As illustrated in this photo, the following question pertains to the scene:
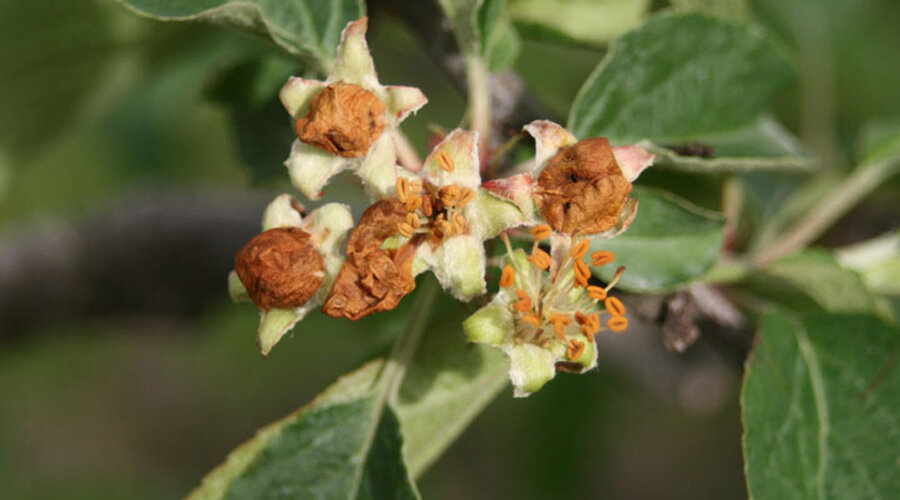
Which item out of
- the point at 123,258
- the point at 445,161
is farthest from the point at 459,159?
the point at 123,258

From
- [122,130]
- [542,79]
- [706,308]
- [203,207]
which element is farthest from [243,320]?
[706,308]

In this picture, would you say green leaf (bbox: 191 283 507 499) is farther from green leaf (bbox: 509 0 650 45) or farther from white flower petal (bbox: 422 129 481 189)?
green leaf (bbox: 509 0 650 45)

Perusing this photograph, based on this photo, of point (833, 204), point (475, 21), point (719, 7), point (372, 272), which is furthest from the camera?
point (833, 204)

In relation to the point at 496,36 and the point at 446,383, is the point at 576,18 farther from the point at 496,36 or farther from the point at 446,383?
the point at 446,383

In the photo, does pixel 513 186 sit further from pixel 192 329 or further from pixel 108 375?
pixel 108 375

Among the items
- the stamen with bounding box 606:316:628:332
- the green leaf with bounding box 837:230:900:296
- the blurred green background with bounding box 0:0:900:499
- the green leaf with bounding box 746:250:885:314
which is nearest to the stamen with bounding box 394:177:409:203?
the stamen with bounding box 606:316:628:332
